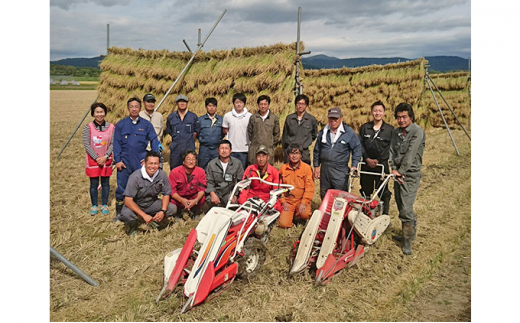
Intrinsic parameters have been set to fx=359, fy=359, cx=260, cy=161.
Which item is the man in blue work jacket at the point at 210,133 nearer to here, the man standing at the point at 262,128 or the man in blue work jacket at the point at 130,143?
the man standing at the point at 262,128

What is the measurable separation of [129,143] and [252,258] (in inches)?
115

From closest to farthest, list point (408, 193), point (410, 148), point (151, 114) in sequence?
point (410, 148)
point (408, 193)
point (151, 114)

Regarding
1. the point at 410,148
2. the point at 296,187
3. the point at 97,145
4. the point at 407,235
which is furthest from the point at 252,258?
the point at 97,145

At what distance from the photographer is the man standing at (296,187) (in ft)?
17.5

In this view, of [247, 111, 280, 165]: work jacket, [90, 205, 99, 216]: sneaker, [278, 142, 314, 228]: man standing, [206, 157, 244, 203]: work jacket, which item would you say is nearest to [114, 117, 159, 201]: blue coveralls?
[90, 205, 99, 216]: sneaker

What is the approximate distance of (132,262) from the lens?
4496 mm

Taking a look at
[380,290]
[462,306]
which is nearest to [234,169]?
[380,290]

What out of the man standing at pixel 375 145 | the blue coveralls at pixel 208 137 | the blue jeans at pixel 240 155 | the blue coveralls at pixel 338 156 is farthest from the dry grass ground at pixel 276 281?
the blue jeans at pixel 240 155

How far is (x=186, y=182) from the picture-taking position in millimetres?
5723

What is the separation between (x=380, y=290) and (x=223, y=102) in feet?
21.0

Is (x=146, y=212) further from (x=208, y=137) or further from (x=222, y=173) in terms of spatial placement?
(x=208, y=137)

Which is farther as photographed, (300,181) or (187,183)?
(187,183)

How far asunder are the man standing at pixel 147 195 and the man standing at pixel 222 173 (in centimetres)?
64

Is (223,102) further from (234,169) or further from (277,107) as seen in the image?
(234,169)
